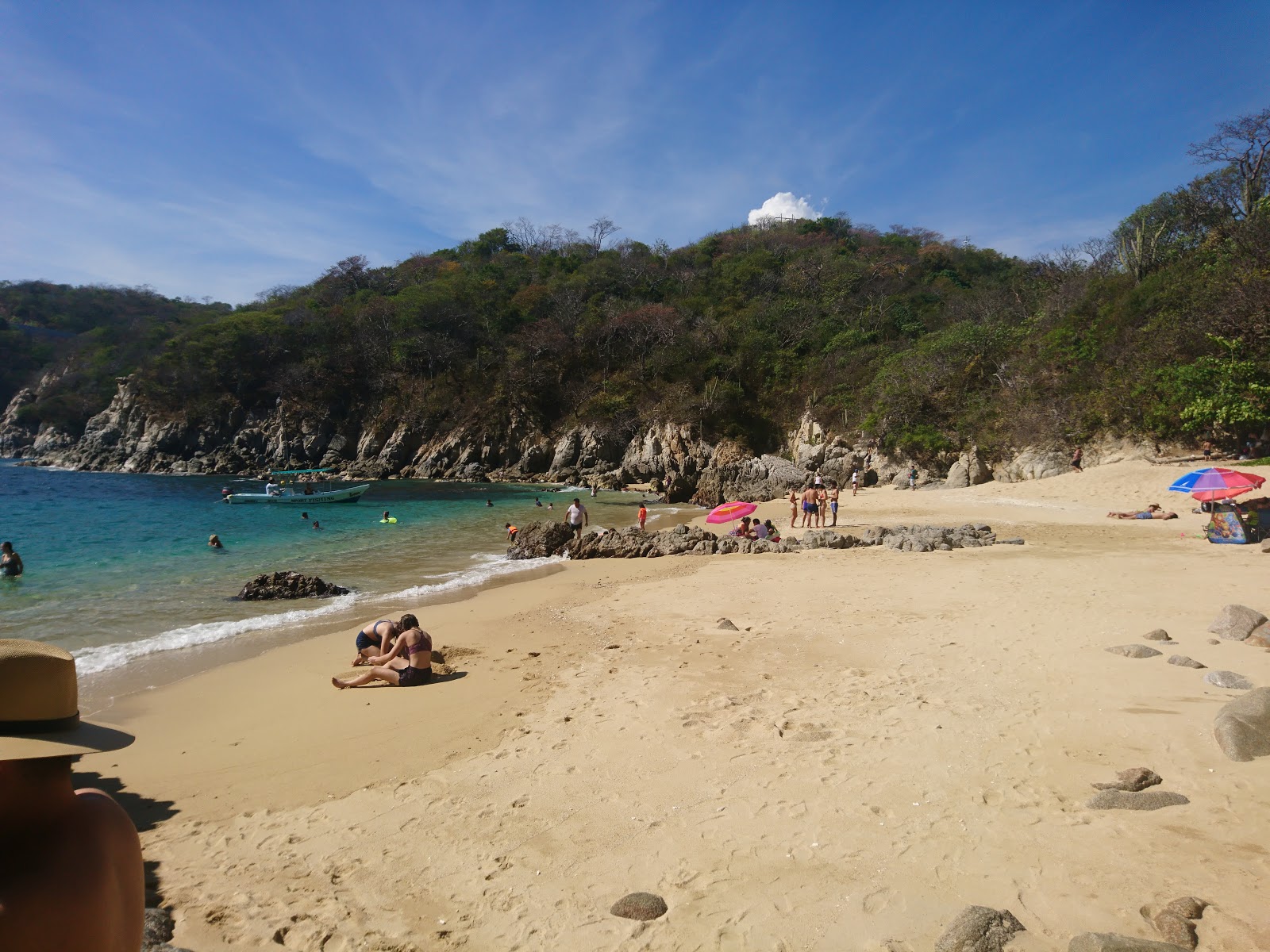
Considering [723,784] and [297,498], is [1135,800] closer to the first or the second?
[723,784]

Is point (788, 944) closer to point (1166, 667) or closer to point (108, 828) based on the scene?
point (108, 828)

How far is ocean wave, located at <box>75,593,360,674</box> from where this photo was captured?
8531 millimetres

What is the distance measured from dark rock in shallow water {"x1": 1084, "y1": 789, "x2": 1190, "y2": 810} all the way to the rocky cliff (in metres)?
25.0

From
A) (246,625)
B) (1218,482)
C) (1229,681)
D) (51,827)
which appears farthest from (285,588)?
(1218,482)

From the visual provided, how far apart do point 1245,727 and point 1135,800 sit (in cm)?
123

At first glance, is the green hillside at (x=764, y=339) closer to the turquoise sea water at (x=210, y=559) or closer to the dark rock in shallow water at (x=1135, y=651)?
the turquoise sea water at (x=210, y=559)

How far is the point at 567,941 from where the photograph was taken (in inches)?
128

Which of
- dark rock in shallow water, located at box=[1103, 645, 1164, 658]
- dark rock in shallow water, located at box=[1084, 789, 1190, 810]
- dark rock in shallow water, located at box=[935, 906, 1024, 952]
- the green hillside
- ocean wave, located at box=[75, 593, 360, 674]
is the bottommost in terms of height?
ocean wave, located at box=[75, 593, 360, 674]

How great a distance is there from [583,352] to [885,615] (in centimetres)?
4635

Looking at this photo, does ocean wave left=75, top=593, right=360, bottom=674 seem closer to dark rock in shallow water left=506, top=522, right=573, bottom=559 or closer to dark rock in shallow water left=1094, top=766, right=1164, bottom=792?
dark rock in shallow water left=506, top=522, right=573, bottom=559

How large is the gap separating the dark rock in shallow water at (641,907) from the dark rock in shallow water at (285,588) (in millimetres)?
10400

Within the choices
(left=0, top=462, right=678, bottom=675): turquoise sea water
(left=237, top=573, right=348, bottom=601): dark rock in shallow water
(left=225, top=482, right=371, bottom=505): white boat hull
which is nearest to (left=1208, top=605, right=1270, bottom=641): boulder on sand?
(left=0, top=462, right=678, bottom=675): turquoise sea water

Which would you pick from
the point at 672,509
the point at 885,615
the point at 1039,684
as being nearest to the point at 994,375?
the point at 672,509

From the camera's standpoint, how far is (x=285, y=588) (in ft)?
40.1
